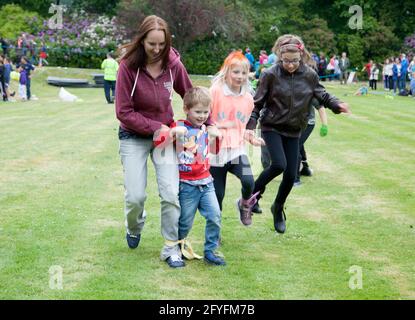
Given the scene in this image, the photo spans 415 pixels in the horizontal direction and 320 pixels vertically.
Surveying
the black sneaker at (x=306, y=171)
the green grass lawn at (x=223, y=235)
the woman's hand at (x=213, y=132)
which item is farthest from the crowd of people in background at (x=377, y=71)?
the woman's hand at (x=213, y=132)

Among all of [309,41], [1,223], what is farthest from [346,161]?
[309,41]

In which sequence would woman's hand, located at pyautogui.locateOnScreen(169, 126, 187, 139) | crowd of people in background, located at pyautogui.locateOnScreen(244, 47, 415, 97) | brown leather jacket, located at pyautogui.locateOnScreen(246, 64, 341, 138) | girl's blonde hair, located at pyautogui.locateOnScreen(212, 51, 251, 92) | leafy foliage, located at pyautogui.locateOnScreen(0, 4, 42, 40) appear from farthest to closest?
leafy foliage, located at pyautogui.locateOnScreen(0, 4, 42, 40) → crowd of people in background, located at pyautogui.locateOnScreen(244, 47, 415, 97) → brown leather jacket, located at pyautogui.locateOnScreen(246, 64, 341, 138) → girl's blonde hair, located at pyautogui.locateOnScreen(212, 51, 251, 92) → woman's hand, located at pyautogui.locateOnScreen(169, 126, 187, 139)

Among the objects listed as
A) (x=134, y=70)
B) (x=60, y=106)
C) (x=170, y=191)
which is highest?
(x=134, y=70)

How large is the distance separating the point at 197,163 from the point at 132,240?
1.06 m

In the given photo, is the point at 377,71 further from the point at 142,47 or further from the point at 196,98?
the point at 142,47

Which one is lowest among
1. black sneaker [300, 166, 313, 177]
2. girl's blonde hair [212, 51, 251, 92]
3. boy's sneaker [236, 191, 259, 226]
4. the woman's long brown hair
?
black sneaker [300, 166, 313, 177]

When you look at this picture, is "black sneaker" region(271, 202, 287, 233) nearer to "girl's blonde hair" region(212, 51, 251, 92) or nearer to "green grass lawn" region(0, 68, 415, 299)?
"green grass lawn" region(0, 68, 415, 299)

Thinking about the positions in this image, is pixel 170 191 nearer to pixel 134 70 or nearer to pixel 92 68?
pixel 134 70

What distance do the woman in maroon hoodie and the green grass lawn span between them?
50 cm

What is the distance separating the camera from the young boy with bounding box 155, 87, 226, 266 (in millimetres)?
5914

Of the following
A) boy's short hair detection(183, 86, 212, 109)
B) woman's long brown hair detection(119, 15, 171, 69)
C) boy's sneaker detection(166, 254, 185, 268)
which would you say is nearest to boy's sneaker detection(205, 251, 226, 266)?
boy's sneaker detection(166, 254, 185, 268)

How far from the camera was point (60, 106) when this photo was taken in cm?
2466

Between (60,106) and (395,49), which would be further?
(395,49)
